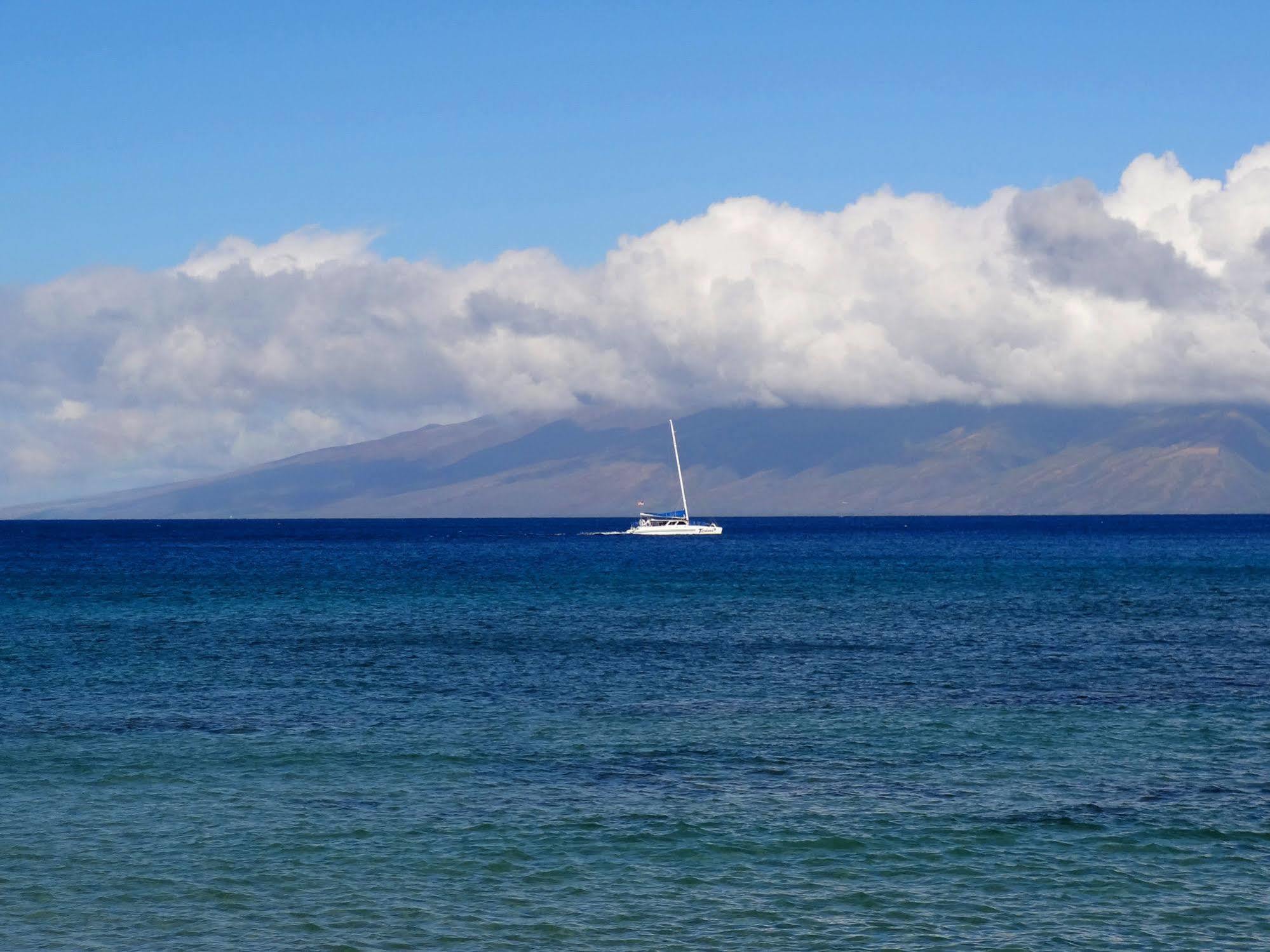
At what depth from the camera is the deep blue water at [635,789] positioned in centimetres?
2794

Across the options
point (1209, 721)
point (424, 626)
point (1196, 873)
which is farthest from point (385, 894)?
point (424, 626)

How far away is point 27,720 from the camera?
49.7 metres

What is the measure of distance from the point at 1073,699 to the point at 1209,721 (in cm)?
671

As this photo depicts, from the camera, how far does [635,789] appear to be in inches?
1491

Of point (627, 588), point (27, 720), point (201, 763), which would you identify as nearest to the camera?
point (201, 763)

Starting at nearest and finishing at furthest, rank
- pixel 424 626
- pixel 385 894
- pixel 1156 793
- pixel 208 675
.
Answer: pixel 385 894 → pixel 1156 793 → pixel 208 675 → pixel 424 626

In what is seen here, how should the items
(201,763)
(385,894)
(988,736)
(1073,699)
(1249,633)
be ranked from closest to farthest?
(385,894) < (201,763) < (988,736) < (1073,699) < (1249,633)

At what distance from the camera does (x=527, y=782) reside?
3894 centimetres

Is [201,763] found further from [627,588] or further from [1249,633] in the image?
[627,588]

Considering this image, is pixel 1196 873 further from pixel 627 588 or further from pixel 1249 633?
pixel 627 588

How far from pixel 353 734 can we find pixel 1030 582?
10033 centimetres

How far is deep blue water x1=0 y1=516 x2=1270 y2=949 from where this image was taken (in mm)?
27938

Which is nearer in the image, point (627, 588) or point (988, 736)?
point (988, 736)

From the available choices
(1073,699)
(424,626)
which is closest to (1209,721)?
(1073,699)
